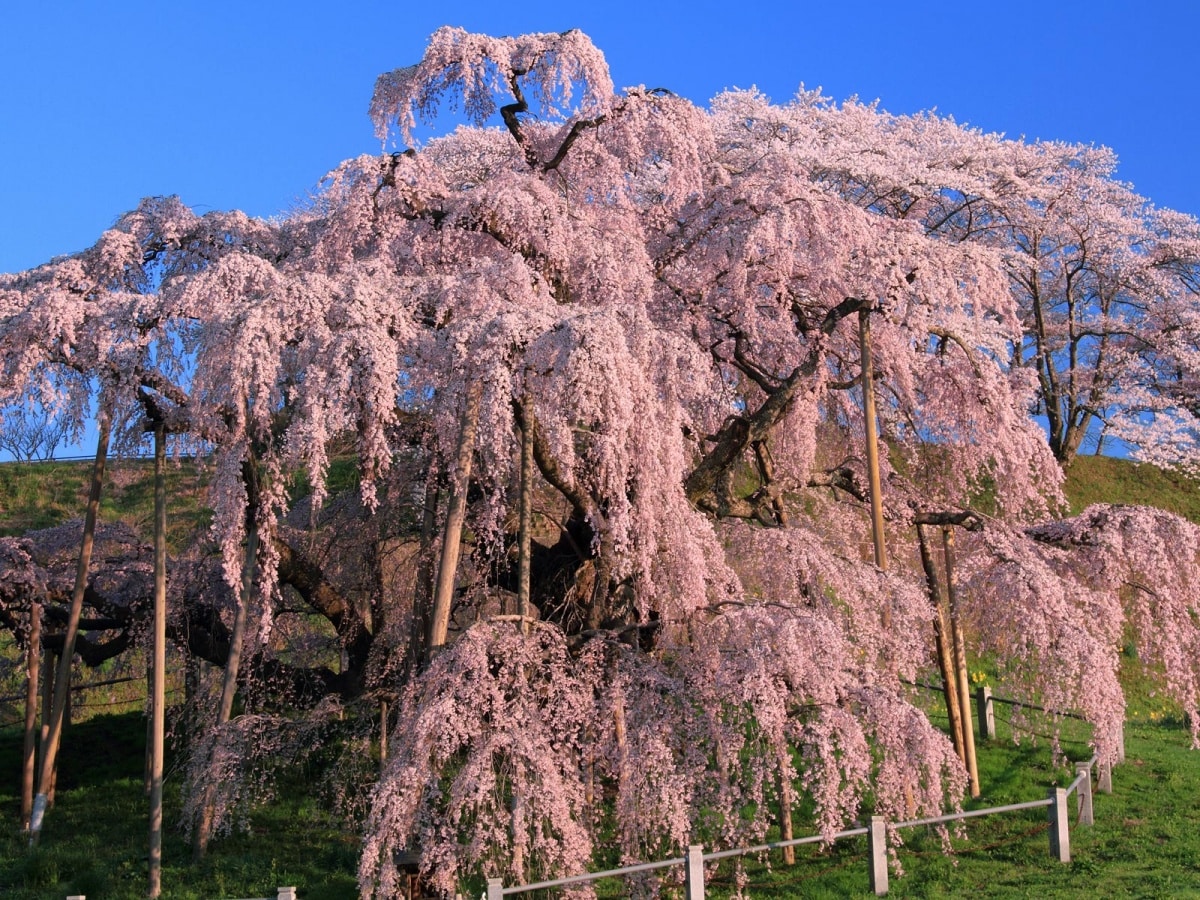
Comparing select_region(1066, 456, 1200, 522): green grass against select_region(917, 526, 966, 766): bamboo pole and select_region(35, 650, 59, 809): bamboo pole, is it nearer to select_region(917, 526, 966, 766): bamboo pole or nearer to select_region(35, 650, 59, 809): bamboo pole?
select_region(917, 526, 966, 766): bamboo pole

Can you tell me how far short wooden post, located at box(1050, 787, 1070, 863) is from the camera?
12438mm

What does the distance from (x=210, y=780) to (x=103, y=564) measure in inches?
248

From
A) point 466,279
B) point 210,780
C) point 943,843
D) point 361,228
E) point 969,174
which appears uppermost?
point 969,174

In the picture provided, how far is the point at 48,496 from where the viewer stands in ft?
103

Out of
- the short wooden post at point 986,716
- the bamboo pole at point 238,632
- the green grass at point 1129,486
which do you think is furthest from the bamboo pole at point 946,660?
the green grass at point 1129,486

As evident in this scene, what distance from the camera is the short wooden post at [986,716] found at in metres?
18.5

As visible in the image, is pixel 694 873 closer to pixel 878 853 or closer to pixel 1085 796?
pixel 878 853

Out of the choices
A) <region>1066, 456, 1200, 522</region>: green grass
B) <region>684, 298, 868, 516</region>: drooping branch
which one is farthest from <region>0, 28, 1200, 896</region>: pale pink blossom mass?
<region>1066, 456, 1200, 522</region>: green grass

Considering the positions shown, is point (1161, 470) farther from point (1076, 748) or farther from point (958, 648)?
point (958, 648)

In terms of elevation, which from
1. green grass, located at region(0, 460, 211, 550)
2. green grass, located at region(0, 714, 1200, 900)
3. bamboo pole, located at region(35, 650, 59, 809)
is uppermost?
green grass, located at region(0, 460, 211, 550)

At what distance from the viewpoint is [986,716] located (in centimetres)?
1858

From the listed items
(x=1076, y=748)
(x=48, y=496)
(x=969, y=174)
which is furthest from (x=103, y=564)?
(x=969, y=174)

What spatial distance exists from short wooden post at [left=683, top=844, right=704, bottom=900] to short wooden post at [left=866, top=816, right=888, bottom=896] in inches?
78.4

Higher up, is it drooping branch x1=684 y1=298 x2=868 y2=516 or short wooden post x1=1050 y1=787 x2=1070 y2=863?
drooping branch x1=684 y1=298 x2=868 y2=516
